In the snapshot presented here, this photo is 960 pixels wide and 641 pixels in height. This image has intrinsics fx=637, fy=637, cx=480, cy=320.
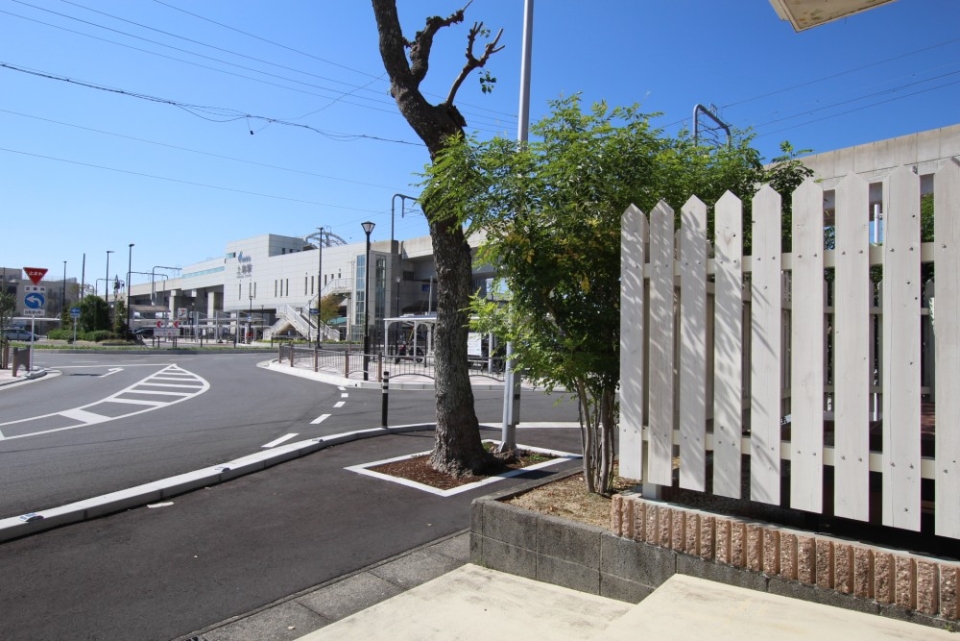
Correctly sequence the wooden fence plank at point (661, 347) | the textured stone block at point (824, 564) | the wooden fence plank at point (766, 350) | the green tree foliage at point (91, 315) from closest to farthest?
1. the textured stone block at point (824, 564)
2. the wooden fence plank at point (766, 350)
3. the wooden fence plank at point (661, 347)
4. the green tree foliage at point (91, 315)

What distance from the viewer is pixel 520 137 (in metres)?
9.46

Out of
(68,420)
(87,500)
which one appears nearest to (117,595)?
(87,500)

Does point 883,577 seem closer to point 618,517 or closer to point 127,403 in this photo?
point 618,517

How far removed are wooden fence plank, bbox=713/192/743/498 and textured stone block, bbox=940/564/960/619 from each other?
922 mm

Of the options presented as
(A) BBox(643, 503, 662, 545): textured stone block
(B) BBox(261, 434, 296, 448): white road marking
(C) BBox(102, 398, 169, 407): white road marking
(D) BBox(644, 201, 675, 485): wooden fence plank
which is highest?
(D) BBox(644, 201, 675, 485): wooden fence plank

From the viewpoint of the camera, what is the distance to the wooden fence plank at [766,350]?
3.28m

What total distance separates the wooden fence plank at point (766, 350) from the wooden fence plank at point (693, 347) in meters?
0.27

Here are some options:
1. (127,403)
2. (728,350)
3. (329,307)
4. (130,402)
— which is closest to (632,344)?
(728,350)

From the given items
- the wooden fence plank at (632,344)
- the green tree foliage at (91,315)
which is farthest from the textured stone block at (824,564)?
the green tree foliage at (91,315)

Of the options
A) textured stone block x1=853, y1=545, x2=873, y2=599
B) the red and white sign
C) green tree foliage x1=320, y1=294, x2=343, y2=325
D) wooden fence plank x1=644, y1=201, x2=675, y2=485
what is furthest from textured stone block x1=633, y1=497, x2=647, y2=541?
green tree foliage x1=320, y1=294, x2=343, y2=325

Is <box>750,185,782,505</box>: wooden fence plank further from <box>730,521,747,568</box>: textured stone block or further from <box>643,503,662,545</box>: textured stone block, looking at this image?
<box>643,503,662,545</box>: textured stone block

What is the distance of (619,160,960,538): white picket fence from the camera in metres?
2.85

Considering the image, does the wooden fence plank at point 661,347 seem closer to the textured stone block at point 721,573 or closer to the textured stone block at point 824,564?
the textured stone block at point 721,573

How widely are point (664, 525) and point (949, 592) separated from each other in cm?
132
